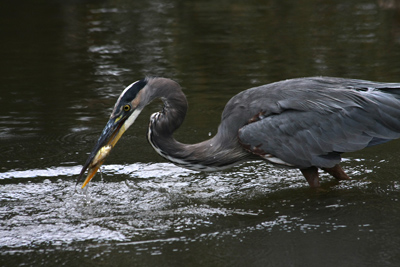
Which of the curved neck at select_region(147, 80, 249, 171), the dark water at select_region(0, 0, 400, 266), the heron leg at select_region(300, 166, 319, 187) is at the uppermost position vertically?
the curved neck at select_region(147, 80, 249, 171)

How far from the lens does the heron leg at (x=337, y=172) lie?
20.8 feet

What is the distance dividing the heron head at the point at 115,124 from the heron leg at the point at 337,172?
2.06 metres

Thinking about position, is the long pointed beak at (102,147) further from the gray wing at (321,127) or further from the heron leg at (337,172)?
the heron leg at (337,172)

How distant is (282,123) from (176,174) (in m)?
1.44

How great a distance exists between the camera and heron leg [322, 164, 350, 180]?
6336mm

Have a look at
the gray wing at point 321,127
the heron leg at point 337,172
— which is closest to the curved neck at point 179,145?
the gray wing at point 321,127

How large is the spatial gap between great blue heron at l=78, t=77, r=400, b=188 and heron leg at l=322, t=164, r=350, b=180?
0.24 meters

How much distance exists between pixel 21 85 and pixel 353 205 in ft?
21.1

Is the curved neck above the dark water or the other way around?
above

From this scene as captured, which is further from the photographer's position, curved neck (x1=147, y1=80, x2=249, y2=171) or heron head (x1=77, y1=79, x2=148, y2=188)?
curved neck (x1=147, y1=80, x2=249, y2=171)

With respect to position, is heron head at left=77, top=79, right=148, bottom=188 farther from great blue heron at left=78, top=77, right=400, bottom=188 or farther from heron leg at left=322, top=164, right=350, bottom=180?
heron leg at left=322, top=164, right=350, bottom=180

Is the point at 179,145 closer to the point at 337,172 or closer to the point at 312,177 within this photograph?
the point at 312,177

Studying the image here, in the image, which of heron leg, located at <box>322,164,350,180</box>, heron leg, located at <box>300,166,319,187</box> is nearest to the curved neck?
heron leg, located at <box>300,166,319,187</box>

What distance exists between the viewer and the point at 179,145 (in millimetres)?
6164
